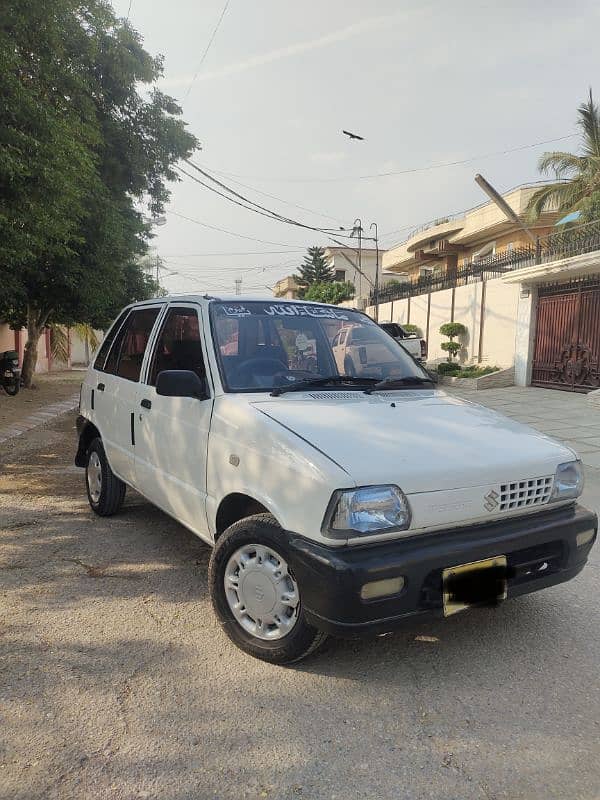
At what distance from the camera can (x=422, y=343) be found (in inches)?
727

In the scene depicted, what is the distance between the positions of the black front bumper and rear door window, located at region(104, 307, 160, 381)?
228cm

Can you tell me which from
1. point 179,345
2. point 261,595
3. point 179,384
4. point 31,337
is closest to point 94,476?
point 179,345

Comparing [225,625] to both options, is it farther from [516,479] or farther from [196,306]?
[196,306]

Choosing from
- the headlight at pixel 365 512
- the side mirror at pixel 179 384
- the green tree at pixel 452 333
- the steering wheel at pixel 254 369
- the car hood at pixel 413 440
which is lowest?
the headlight at pixel 365 512

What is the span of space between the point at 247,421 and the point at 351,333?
144 centimetres

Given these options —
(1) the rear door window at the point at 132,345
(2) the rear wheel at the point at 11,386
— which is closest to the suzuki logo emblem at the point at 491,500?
(1) the rear door window at the point at 132,345

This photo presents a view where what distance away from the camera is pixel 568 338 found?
1509 cm

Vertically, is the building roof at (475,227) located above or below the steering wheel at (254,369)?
above

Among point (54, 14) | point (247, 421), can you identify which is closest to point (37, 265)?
point (54, 14)

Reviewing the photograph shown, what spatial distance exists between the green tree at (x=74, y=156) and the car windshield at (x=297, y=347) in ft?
11.8

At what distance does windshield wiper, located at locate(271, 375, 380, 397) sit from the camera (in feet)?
10.5

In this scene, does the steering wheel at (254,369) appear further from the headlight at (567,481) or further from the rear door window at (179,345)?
the headlight at (567,481)

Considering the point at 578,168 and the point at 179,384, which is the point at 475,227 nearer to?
the point at 578,168

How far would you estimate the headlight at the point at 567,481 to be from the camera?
2.87 m
